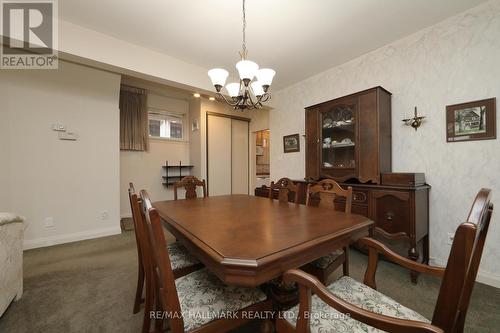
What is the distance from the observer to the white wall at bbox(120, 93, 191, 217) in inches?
161

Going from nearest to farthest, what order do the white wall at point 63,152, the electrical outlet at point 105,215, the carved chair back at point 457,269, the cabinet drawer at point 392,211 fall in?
the carved chair back at point 457,269, the cabinet drawer at point 392,211, the white wall at point 63,152, the electrical outlet at point 105,215

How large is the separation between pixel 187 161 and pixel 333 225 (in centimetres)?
421

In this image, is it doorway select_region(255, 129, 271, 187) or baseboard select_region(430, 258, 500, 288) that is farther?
doorway select_region(255, 129, 271, 187)

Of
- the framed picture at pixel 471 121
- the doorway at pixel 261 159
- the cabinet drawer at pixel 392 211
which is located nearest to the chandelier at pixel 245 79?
the cabinet drawer at pixel 392 211

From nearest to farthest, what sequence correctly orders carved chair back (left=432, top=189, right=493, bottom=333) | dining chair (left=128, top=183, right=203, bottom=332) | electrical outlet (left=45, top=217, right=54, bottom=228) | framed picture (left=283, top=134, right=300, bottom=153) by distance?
carved chair back (left=432, top=189, right=493, bottom=333) → dining chair (left=128, top=183, right=203, bottom=332) → electrical outlet (left=45, top=217, right=54, bottom=228) → framed picture (left=283, top=134, right=300, bottom=153)

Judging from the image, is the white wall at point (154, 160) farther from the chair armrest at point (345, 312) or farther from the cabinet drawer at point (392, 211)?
the chair armrest at point (345, 312)

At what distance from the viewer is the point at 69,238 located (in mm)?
2887

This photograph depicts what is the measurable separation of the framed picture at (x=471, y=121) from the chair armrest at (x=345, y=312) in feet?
7.31

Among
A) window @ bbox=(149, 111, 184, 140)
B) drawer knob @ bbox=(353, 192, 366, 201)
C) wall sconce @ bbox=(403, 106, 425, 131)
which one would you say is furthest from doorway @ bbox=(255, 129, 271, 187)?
wall sconce @ bbox=(403, 106, 425, 131)

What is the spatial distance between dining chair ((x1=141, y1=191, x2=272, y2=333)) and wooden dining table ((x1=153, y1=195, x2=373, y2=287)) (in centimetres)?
18

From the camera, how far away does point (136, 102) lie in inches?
159

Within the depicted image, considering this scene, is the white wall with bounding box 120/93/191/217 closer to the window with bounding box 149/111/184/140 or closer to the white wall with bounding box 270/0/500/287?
the window with bounding box 149/111/184/140

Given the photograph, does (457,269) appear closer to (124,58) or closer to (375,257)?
(375,257)

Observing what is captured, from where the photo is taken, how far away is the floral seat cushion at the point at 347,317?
2.62 feet
